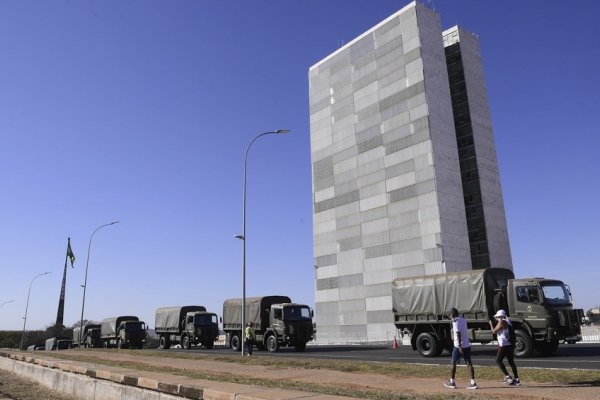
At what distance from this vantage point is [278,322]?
2984 centimetres

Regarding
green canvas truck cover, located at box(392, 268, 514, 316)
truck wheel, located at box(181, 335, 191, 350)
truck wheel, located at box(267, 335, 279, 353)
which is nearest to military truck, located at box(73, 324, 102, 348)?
truck wheel, located at box(181, 335, 191, 350)

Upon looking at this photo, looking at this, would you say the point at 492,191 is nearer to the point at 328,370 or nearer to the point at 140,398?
the point at 328,370

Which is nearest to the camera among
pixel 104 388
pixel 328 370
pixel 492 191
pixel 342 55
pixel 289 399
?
pixel 289 399

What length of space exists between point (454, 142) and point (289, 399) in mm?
52501

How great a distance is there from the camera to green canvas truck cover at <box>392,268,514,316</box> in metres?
20.9

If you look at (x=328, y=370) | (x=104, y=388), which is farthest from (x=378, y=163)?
(x=104, y=388)

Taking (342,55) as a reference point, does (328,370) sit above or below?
below

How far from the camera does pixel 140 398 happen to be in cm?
1089

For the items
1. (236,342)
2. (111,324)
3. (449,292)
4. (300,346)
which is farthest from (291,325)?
(111,324)

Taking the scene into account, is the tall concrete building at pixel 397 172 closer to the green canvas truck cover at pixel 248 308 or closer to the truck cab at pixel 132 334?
the green canvas truck cover at pixel 248 308

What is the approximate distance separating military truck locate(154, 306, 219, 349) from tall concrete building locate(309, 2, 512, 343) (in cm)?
2085

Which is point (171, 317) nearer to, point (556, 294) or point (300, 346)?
point (300, 346)

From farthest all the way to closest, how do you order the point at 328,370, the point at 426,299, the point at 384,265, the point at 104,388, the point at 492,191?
1. the point at 492,191
2. the point at 384,265
3. the point at 426,299
4. the point at 328,370
5. the point at 104,388

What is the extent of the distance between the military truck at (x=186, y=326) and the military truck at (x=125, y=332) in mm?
2064
